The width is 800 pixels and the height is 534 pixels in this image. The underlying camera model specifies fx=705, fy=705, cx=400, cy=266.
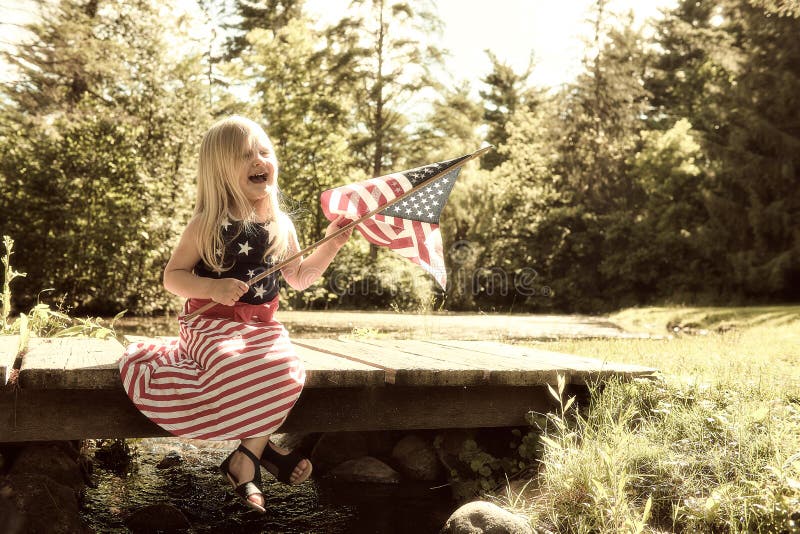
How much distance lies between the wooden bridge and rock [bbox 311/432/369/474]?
0.69m

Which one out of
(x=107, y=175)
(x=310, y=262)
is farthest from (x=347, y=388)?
(x=107, y=175)

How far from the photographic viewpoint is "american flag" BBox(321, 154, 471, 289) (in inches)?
136

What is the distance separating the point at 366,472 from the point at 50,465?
1.71m

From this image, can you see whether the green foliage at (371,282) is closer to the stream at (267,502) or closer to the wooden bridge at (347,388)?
the stream at (267,502)

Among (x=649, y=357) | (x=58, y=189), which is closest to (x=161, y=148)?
(x=58, y=189)

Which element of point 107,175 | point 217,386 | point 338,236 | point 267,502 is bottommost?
point 267,502

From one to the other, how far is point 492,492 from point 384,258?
19.0m

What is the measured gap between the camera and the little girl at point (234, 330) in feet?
9.27

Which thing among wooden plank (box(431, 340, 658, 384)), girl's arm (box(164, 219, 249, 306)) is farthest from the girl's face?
wooden plank (box(431, 340, 658, 384))

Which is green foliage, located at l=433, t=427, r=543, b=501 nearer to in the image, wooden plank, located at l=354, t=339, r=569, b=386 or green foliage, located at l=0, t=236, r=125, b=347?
wooden plank, located at l=354, t=339, r=569, b=386

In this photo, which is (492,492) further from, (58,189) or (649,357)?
(58,189)

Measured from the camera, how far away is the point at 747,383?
376cm

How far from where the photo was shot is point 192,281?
3105mm

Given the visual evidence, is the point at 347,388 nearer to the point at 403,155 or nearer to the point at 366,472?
the point at 366,472
